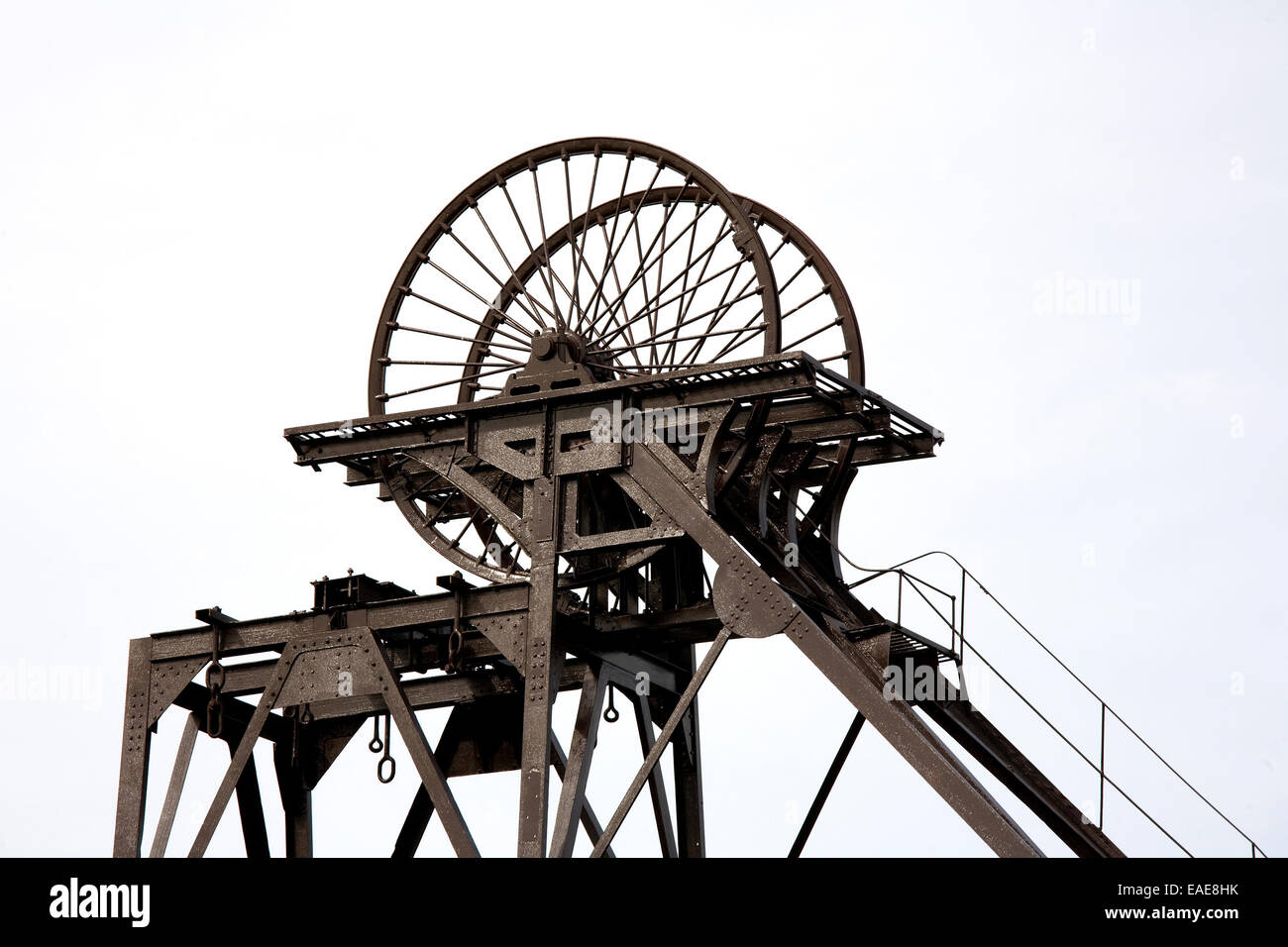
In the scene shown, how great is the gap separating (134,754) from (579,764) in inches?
207

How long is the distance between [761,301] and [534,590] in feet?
→ 13.3

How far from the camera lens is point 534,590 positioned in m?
28.5

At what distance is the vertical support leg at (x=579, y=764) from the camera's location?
27858 millimetres

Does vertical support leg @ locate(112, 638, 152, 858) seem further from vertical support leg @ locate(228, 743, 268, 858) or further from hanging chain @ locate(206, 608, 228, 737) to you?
vertical support leg @ locate(228, 743, 268, 858)

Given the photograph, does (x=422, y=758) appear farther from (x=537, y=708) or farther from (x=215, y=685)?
(x=215, y=685)

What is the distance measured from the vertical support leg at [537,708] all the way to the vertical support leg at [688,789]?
339 cm

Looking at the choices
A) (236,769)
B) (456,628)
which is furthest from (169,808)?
(456,628)

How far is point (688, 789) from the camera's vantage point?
31422 mm

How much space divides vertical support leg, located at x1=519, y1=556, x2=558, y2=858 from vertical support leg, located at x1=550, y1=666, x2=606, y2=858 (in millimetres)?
204

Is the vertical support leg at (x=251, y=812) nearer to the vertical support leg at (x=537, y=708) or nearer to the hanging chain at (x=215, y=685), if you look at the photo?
the hanging chain at (x=215, y=685)

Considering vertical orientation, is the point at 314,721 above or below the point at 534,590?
below

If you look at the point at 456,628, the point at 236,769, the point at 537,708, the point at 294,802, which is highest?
the point at 456,628
